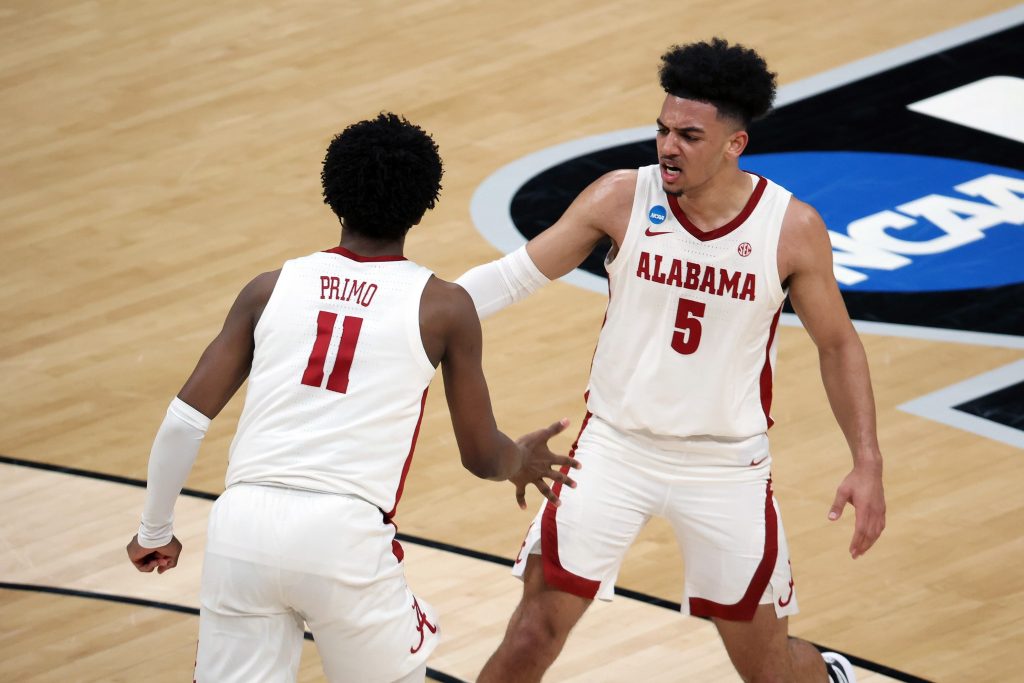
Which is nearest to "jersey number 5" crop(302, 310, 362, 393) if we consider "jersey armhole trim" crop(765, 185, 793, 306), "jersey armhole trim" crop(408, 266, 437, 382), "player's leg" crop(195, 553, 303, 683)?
"jersey armhole trim" crop(408, 266, 437, 382)

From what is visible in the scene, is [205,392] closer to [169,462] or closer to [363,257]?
[169,462]

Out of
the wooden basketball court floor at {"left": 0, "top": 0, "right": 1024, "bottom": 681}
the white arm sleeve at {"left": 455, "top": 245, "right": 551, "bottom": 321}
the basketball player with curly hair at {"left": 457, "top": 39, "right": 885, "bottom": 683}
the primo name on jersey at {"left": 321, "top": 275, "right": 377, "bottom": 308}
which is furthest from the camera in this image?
the wooden basketball court floor at {"left": 0, "top": 0, "right": 1024, "bottom": 681}

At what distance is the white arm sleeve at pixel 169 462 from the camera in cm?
405

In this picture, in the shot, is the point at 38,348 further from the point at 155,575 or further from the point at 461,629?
the point at 461,629

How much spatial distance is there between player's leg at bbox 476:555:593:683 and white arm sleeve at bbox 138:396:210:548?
1079 millimetres

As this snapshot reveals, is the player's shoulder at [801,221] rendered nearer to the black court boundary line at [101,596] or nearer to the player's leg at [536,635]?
the player's leg at [536,635]

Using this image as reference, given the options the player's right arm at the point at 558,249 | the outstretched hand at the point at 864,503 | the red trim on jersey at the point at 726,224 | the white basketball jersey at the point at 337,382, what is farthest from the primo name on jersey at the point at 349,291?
the outstretched hand at the point at 864,503

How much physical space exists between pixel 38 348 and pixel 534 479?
432 centimetres

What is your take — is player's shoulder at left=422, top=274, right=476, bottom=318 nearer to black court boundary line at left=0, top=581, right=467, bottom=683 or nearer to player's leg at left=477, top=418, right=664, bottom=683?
player's leg at left=477, top=418, right=664, bottom=683

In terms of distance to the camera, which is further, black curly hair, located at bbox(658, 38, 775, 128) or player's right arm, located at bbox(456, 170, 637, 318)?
player's right arm, located at bbox(456, 170, 637, 318)

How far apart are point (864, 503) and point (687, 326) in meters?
0.66

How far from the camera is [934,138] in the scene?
991cm

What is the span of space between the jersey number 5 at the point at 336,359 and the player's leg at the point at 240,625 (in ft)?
1.41

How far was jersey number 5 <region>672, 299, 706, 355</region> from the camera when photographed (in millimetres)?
4762
